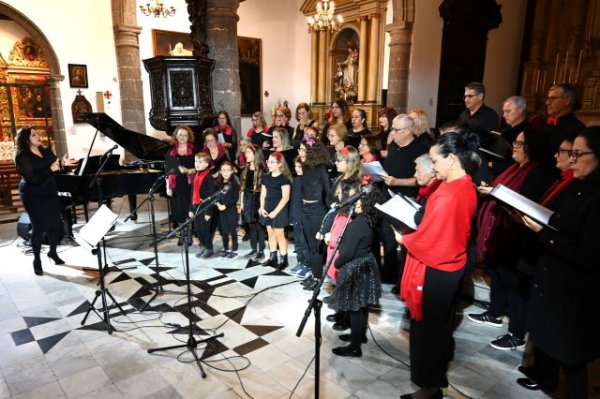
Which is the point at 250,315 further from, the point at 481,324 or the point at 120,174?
the point at 120,174

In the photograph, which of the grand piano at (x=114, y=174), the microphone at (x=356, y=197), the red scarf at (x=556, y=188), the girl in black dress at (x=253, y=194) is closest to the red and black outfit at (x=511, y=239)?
the red scarf at (x=556, y=188)

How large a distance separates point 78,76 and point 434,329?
11225 millimetres

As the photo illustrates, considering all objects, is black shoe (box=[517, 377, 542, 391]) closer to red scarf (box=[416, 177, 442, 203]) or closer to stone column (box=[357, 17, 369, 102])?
red scarf (box=[416, 177, 442, 203])

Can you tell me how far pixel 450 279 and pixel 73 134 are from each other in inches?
441

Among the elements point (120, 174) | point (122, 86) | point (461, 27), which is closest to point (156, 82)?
point (120, 174)

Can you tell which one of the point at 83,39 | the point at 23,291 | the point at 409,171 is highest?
the point at 83,39

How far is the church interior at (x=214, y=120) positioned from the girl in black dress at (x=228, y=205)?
29 cm

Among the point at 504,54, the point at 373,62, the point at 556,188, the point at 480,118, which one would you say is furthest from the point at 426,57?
the point at 556,188

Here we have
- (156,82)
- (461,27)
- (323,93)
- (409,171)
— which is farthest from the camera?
(323,93)

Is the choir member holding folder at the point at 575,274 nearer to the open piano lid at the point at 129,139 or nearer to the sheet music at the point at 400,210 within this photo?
the sheet music at the point at 400,210

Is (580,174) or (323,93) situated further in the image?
(323,93)

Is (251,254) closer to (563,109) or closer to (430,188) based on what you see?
(430,188)

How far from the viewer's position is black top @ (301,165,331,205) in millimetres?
4281

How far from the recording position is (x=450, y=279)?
2.29 m
